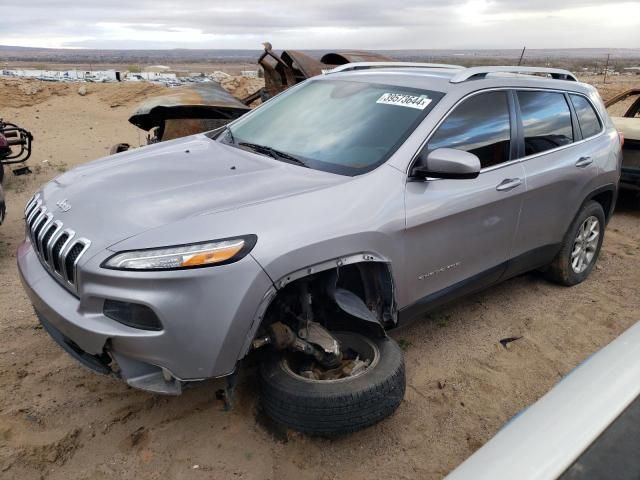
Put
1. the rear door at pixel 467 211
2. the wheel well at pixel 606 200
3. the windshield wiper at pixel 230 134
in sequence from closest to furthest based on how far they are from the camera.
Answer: the rear door at pixel 467 211 → the windshield wiper at pixel 230 134 → the wheel well at pixel 606 200

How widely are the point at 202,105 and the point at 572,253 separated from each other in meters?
4.34

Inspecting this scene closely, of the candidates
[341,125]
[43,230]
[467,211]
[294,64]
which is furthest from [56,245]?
[294,64]

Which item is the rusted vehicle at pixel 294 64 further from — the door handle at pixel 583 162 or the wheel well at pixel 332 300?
the wheel well at pixel 332 300

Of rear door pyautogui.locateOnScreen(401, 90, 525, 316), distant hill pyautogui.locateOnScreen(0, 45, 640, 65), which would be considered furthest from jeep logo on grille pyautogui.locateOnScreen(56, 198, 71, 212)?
distant hill pyautogui.locateOnScreen(0, 45, 640, 65)

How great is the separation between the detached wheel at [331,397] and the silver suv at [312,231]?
1 centimetres

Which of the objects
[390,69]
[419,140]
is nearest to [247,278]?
[419,140]

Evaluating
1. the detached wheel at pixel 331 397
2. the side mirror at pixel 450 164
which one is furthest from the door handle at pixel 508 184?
the detached wheel at pixel 331 397

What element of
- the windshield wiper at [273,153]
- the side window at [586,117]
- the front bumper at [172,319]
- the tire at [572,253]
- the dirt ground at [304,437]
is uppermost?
the side window at [586,117]

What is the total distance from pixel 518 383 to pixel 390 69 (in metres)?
2.28

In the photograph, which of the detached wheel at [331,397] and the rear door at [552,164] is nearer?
the detached wheel at [331,397]

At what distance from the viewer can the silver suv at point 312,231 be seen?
2.38 m

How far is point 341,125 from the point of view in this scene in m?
3.39

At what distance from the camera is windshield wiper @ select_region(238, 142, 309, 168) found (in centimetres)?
319

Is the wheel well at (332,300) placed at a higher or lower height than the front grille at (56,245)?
lower
